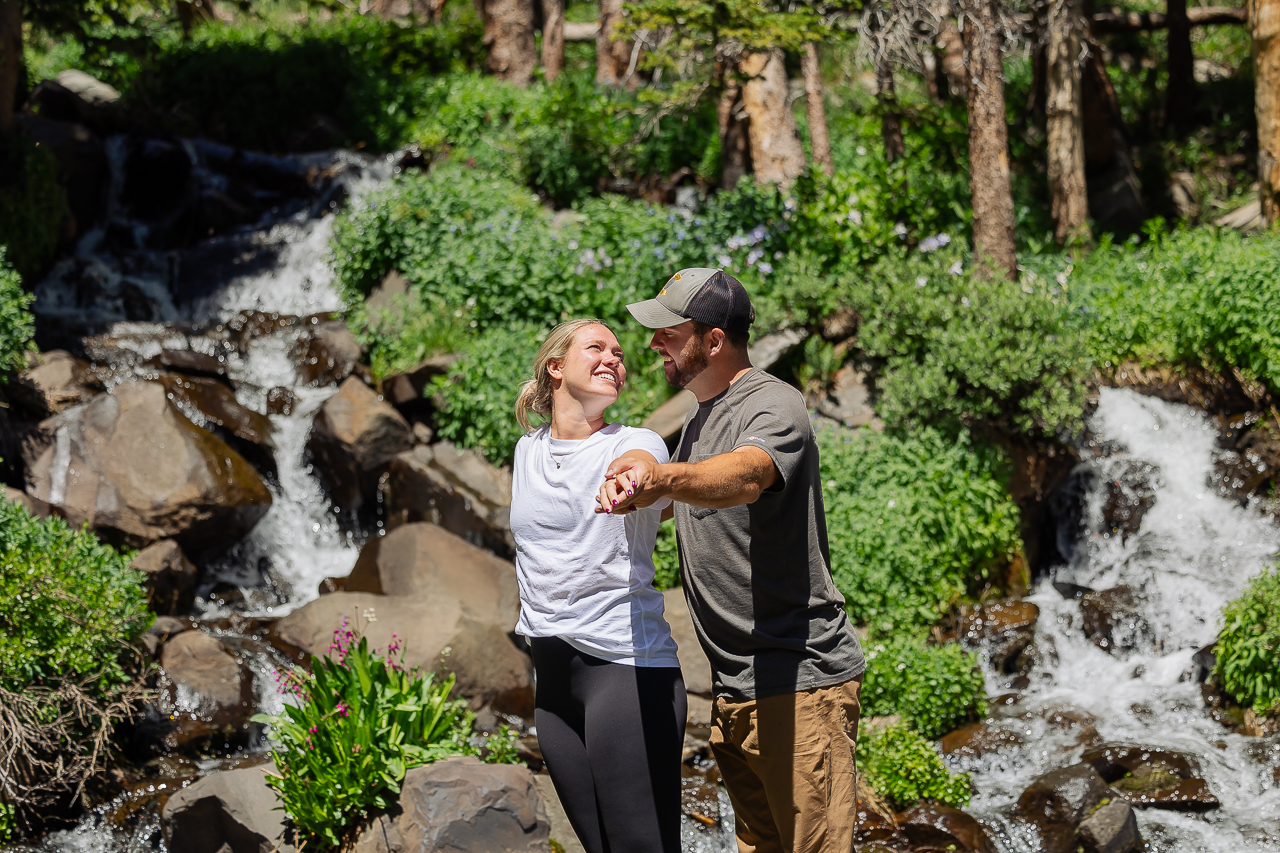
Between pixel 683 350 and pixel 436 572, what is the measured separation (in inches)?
199

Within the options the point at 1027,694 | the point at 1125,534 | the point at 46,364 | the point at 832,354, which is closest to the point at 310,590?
the point at 46,364

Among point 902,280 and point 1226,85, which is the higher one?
point 1226,85

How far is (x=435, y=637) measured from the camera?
6867 millimetres

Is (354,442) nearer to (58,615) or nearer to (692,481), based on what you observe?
(58,615)

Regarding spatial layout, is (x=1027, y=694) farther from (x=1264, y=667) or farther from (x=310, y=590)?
(x=310, y=590)

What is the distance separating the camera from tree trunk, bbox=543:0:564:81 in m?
17.8

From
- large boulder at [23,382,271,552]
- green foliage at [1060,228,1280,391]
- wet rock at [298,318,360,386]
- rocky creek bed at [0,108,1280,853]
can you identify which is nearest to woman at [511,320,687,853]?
rocky creek bed at [0,108,1280,853]

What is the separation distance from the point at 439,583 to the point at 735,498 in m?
5.46

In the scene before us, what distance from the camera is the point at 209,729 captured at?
6605 mm

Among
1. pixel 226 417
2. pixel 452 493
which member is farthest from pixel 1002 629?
pixel 226 417

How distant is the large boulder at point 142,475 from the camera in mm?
8047

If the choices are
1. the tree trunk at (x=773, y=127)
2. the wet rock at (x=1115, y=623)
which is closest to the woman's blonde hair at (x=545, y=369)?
the wet rock at (x=1115, y=623)

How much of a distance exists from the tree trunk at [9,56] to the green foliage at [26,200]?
0.33 metres

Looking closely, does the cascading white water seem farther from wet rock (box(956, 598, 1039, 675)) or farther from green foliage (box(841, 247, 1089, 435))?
green foliage (box(841, 247, 1089, 435))
